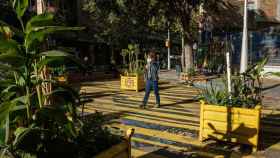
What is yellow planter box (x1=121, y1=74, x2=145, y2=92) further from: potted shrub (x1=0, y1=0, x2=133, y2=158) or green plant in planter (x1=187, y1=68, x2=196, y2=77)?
potted shrub (x1=0, y1=0, x2=133, y2=158)

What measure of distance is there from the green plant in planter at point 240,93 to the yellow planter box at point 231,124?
239mm

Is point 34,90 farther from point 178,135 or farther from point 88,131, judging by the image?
point 178,135

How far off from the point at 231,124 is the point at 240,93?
2.34 feet

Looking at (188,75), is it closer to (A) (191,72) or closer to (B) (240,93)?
(A) (191,72)

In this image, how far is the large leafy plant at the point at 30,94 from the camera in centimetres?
288

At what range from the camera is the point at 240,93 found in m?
6.84

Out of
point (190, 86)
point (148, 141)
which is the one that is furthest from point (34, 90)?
point (190, 86)

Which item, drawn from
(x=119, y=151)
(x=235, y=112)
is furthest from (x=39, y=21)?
(x=235, y=112)

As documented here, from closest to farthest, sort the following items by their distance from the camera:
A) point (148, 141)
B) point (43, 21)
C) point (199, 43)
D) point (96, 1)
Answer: point (43, 21), point (148, 141), point (96, 1), point (199, 43)

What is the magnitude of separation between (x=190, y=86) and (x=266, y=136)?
867 cm

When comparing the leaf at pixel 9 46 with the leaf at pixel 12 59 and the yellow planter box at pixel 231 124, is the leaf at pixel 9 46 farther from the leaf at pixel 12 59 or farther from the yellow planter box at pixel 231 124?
the yellow planter box at pixel 231 124

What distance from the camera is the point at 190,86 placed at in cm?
1603

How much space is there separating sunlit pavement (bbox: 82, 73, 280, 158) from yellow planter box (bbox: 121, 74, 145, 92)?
24.0 inches

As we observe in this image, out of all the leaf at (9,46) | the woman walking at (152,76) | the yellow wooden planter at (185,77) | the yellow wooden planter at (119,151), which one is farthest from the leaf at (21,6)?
the yellow wooden planter at (185,77)
